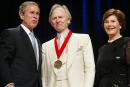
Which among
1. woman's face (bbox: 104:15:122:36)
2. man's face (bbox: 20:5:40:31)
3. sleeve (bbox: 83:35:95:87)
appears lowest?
sleeve (bbox: 83:35:95:87)

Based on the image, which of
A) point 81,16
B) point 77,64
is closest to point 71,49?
point 77,64

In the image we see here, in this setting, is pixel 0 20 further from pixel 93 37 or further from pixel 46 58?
pixel 46 58

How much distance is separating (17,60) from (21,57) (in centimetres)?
5

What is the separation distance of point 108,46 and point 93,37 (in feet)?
5.13

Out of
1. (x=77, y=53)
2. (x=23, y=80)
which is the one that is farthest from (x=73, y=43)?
(x=23, y=80)

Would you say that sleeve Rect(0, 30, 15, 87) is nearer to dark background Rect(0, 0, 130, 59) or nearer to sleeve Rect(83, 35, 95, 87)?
sleeve Rect(83, 35, 95, 87)

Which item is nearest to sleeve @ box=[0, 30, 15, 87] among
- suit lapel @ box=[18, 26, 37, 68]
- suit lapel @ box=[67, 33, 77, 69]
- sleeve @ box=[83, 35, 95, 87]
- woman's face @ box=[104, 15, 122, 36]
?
suit lapel @ box=[18, 26, 37, 68]

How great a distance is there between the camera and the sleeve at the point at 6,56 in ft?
10.7

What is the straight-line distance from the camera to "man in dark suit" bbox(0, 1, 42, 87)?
10.8 feet

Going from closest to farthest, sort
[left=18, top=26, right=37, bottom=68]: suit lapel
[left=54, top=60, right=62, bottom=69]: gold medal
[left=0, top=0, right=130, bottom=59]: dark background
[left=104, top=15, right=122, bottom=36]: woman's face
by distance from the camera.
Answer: [left=18, top=26, right=37, bottom=68]: suit lapel → [left=54, top=60, right=62, bottom=69]: gold medal → [left=104, top=15, right=122, bottom=36]: woman's face → [left=0, top=0, right=130, bottom=59]: dark background

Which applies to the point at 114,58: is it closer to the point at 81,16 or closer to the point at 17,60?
the point at 17,60

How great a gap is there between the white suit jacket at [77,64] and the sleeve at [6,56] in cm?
48

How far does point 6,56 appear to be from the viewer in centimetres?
329

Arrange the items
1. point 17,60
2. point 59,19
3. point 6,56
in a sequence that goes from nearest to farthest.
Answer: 1. point 6,56
2. point 17,60
3. point 59,19
